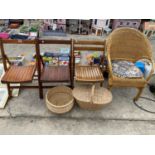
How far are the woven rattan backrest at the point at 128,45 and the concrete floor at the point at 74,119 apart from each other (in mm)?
705

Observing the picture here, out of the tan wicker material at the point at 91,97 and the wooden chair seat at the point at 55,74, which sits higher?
the wooden chair seat at the point at 55,74

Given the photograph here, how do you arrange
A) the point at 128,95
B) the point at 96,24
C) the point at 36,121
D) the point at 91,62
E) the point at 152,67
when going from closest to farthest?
the point at 36,121
the point at 152,67
the point at 128,95
the point at 91,62
the point at 96,24

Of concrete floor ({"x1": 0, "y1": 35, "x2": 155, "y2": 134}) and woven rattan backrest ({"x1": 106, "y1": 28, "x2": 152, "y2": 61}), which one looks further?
woven rattan backrest ({"x1": 106, "y1": 28, "x2": 152, "y2": 61})

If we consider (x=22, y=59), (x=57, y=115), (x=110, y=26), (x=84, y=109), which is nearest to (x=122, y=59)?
(x=84, y=109)

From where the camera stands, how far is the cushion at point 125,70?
2193 millimetres

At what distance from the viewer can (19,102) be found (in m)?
2.24

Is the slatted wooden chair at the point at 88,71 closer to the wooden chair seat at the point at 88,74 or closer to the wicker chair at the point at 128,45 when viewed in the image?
the wooden chair seat at the point at 88,74

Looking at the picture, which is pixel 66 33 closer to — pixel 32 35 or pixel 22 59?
pixel 32 35

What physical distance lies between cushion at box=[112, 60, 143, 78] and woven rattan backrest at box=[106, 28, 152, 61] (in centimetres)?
15

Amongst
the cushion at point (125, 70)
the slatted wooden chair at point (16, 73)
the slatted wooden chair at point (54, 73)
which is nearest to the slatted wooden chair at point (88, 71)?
the slatted wooden chair at point (54, 73)

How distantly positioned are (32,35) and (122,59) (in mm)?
2151

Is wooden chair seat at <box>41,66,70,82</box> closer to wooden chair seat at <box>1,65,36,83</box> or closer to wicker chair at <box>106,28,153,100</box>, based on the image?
wooden chair seat at <box>1,65,36,83</box>

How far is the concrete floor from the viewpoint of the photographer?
1.94 metres

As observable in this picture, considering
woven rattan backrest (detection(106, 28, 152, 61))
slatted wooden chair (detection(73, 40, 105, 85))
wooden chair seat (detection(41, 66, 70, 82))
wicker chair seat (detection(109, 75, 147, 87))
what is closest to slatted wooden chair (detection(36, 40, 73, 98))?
wooden chair seat (detection(41, 66, 70, 82))
